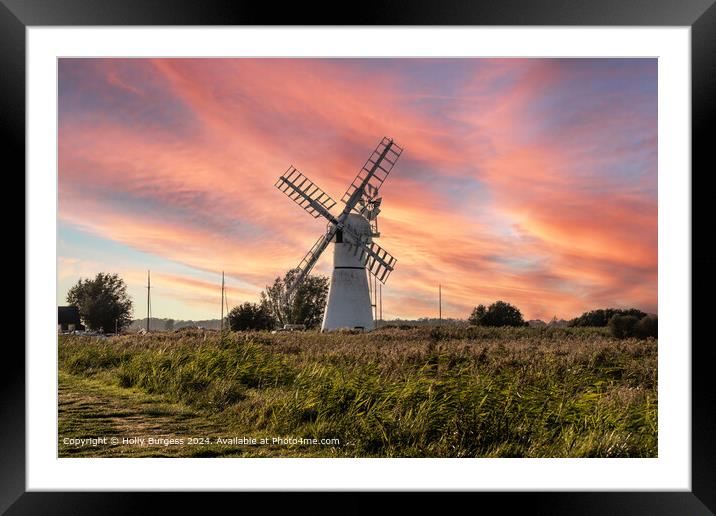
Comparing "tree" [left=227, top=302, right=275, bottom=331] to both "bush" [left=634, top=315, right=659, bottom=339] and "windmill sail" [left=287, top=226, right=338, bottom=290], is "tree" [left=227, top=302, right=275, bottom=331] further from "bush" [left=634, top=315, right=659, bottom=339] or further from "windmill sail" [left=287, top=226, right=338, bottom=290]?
"bush" [left=634, top=315, right=659, bottom=339]

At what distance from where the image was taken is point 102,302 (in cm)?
2470

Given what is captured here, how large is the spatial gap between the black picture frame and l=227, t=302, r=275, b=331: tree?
1909 cm

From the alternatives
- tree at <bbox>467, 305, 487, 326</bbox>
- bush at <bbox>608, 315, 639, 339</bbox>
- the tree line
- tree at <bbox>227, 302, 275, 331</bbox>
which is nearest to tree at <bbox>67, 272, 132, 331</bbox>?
the tree line

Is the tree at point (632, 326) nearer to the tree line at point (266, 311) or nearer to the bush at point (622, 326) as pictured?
the bush at point (622, 326)

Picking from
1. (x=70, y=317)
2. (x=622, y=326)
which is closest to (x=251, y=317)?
(x=70, y=317)
